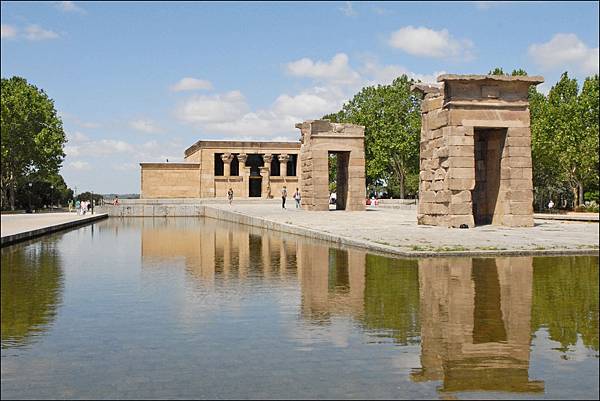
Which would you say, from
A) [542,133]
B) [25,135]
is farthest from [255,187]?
[542,133]

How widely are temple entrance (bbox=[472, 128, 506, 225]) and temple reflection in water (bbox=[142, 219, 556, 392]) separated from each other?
9.47m

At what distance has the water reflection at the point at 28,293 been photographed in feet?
24.7

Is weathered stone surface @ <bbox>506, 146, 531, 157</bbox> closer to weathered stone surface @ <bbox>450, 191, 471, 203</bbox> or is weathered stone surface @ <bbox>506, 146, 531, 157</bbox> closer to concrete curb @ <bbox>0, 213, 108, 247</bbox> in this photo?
weathered stone surface @ <bbox>450, 191, 471, 203</bbox>

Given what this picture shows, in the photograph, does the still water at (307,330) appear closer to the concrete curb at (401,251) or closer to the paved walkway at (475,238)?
the concrete curb at (401,251)

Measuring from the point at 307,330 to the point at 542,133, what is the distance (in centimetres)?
4754

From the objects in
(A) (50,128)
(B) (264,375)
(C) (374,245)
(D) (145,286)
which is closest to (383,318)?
(B) (264,375)

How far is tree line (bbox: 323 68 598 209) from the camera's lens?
1933 inches

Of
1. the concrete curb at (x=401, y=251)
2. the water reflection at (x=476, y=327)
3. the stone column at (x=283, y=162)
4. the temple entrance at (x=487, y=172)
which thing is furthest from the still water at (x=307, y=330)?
the stone column at (x=283, y=162)

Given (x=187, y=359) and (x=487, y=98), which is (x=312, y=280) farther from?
(x=487, y=98)

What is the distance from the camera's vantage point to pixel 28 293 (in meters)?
10.2

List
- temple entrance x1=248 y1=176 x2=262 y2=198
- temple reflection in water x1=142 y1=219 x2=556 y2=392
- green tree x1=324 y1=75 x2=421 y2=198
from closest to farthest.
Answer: temple reflection in water x1=142 y1=219 x2=556 y2=392 → green tree x1=324 y1=75 x2=421 y2=198 → temple entrance x1=248 y1=176 x2=262 y2=198

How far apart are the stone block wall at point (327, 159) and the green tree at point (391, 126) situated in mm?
18729

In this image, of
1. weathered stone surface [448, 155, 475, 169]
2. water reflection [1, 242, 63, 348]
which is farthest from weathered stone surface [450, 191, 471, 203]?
water reflection [1, 242, 63, 348]

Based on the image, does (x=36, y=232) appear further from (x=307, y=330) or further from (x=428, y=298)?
(x=307, y=330)
